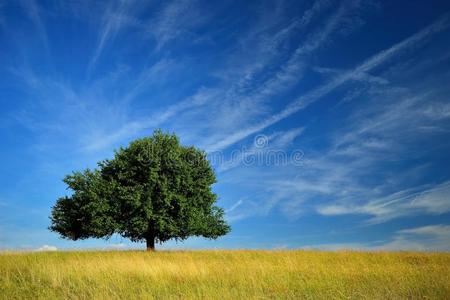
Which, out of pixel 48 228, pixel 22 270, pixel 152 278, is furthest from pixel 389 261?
pixel 48 228

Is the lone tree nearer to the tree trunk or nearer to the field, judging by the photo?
the tree trunk

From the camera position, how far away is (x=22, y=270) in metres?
16.9

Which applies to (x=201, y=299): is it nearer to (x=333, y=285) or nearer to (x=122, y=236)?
(x=333, y=285)

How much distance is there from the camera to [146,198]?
2944cm

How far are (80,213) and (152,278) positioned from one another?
18.9m

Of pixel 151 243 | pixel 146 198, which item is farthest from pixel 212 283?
pixel 151 243

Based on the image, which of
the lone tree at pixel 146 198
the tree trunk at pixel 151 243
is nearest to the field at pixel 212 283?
the lone tree at pixel 146 198

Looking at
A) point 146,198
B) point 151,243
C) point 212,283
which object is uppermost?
point 146,198

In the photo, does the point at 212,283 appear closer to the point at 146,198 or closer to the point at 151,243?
the point at 146,198

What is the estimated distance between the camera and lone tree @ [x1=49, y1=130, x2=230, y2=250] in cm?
2939

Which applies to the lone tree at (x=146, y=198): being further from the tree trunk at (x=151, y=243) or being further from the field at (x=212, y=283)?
the field at (x=212, y=283)

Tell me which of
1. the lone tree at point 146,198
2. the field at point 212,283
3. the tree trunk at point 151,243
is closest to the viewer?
the field at point 212,283

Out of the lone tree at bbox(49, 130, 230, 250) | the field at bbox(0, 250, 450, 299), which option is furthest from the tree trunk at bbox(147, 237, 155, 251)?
the field at bbox(0, 250, 450, 299)

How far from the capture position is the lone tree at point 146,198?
1157 inches
